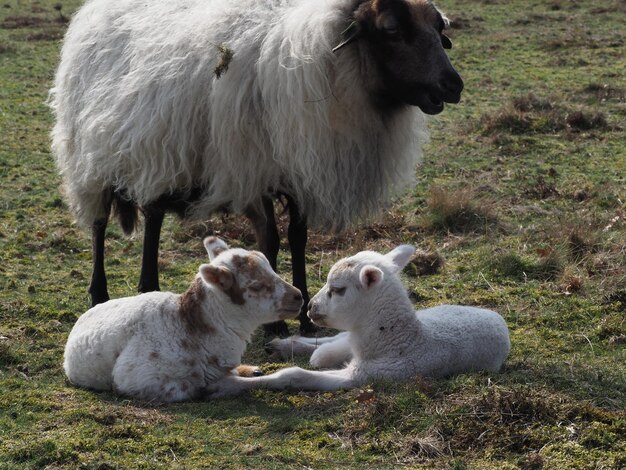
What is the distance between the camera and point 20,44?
926 inches

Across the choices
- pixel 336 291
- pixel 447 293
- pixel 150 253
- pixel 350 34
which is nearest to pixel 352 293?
pixel 336 291

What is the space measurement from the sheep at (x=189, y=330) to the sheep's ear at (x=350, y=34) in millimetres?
1856

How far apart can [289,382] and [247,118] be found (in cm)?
224

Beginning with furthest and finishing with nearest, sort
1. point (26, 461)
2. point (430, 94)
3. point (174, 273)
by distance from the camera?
point (174, 273) → point (430, 94) → point (26, 461)

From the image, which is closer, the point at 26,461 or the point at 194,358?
the point at 26,461

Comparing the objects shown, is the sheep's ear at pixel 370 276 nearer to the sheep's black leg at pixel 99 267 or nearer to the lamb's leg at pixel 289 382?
the lamb's leg at pixel 289 382

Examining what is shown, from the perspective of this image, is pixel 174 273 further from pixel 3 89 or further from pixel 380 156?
pixel 3 89

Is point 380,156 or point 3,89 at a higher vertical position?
point 380,156

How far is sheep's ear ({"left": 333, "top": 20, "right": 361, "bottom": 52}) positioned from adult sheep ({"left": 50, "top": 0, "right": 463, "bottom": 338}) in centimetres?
1

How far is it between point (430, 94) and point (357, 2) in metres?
0.90

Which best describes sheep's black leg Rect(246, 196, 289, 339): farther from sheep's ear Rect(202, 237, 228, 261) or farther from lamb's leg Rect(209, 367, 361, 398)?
lamb's leg Rect(209, 367, 361, 398)

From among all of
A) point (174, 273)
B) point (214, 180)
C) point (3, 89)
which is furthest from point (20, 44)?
point (214, 180)

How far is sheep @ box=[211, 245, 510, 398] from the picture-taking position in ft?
20.8

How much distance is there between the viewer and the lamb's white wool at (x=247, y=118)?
24.6 feet
